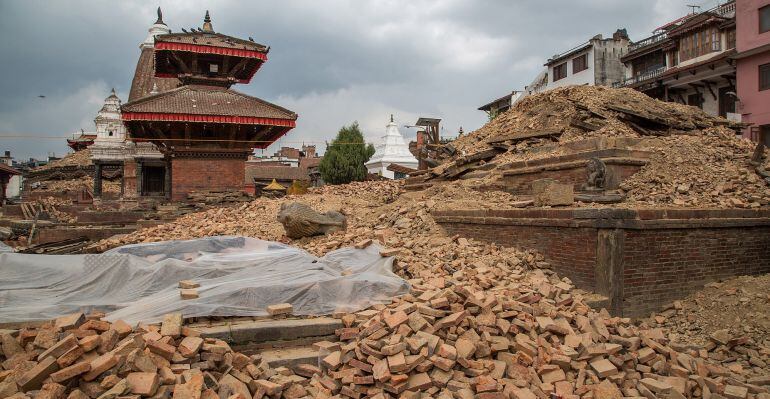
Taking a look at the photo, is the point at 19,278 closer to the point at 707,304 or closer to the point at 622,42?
the point at 707,304

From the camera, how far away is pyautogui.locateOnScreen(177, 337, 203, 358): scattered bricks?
14.1 ft

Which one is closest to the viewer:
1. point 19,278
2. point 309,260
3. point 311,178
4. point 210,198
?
point 19,278

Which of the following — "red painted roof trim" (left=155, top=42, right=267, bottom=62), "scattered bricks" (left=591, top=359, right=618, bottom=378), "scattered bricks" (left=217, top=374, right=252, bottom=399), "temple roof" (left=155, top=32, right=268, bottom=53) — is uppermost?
"temple roof" (left=155, top=32, right=268, bottom=53)

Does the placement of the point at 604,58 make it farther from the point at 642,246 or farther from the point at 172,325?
the point at 172,325

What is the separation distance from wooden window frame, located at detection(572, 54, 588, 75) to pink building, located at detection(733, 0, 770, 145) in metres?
10.1

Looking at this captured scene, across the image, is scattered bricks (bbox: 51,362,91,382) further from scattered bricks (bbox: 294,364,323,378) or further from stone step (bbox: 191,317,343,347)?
scattered bricks (bbox: 294,364,323,378)

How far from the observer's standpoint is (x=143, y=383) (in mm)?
3846

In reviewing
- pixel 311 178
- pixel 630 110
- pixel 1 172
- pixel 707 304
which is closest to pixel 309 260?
pixel 707 304

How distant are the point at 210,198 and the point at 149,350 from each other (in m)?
12.4

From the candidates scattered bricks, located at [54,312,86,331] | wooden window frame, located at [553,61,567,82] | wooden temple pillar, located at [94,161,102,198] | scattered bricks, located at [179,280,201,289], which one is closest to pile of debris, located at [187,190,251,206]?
scattered bricks, located at [179,280,201,289]

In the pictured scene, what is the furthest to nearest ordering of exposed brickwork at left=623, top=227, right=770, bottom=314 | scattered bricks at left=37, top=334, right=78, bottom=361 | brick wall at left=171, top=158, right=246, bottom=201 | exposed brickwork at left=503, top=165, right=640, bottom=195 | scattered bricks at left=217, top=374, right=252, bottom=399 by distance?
1. brick wall at left=171, top=158, right=246, bottom=201
2. exposed brickwork at left=503, top=165, right=640, bottom=195
3. exposed brickwork at left=623, top=227, right=770, bottom=314
4. scattered bricks at left=217, top=374, right=252, bottom=399
5. scattered bricks at left=37, top=334, right=78, bottom=361

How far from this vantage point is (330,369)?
186 inches

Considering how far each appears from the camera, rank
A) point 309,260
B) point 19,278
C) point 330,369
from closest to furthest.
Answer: point 330,369
point 19,278
point 309,260

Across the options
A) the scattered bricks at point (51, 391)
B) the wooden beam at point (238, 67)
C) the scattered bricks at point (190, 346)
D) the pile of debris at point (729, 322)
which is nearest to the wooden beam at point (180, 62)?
the wooden beam at point (238, 67)
